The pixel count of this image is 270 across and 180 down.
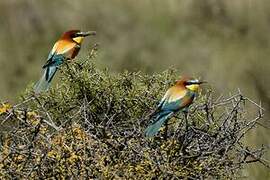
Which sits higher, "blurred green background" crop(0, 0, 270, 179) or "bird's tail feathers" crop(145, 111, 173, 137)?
"blurred green background" crop(0, 0, 270, 179)

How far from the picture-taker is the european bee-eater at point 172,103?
7.82 feet

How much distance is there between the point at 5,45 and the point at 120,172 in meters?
3.46

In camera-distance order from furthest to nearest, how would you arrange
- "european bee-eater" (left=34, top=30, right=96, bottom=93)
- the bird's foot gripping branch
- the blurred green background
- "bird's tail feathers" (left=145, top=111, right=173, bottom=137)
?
the blurred green background, "european bee-eater" (left=34, top=30, right=96, bottom=93), "bird's tail feathers" (left=145, top=111, right=173, bottom=137), the bird's foot gripping branch

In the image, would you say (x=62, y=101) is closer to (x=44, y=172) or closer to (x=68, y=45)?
(x=68, y=45)

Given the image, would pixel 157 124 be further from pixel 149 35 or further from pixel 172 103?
pixel 149 35

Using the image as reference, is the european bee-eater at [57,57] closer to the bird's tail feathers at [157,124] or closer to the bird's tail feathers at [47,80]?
the bird's tail feathers at [47,80]

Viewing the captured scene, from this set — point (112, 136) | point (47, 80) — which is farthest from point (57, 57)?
point (112, 136)

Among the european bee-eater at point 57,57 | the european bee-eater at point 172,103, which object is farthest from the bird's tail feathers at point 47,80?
the european bee-eater at point 172,103

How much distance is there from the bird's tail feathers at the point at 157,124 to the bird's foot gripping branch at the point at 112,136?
2 centimetres

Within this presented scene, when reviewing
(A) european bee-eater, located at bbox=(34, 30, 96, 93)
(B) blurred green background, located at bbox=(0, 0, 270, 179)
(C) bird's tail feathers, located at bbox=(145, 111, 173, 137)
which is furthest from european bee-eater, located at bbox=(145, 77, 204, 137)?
(B) blurred green background, located at bbox=(0, 0, 270, 179)

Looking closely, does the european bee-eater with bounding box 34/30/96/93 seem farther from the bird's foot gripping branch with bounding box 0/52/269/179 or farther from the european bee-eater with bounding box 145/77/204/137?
the european bee-eater with bounding box 145/77/204/137

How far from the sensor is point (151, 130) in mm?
2379

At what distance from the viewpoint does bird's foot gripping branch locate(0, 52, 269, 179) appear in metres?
2.27

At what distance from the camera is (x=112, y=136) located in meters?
2.36
